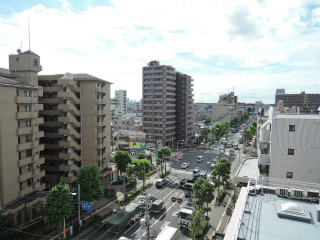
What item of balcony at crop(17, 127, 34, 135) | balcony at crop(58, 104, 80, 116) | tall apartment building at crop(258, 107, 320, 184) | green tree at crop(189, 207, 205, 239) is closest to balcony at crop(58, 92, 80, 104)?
balcony at crop(58, 104, 80, 116)

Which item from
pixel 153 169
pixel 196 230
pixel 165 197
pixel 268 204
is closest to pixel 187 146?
pixel 153 169

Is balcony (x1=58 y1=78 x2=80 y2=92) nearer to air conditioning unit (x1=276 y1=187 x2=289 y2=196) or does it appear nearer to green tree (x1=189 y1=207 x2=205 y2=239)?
green tree (x1=189 y1=207 x2=205 y2=239)

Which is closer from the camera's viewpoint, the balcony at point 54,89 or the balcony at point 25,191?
the balcony at point 25,191

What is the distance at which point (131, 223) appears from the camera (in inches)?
1148

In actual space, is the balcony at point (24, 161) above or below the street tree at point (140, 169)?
above

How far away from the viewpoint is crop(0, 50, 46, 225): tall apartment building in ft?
91.5

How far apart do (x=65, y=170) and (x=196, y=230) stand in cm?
2590

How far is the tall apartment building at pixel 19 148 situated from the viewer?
27875 mm

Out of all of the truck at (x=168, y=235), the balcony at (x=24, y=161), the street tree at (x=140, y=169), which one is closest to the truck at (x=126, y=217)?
the truck at (x=168, y=235)

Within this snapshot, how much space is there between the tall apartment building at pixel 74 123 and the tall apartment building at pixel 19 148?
554 cm

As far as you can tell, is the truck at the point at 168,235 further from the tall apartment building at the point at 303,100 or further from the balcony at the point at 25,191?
the tall apartment building at the point at 303,100

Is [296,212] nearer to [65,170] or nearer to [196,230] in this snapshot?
[196,230]

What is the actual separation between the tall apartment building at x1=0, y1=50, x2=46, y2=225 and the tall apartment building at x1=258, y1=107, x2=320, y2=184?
106ft

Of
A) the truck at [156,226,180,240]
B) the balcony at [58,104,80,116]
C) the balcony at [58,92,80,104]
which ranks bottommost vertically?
the truck at [156,226,180,240]
